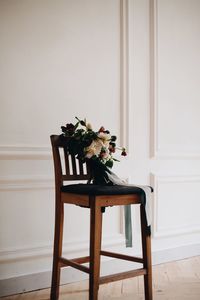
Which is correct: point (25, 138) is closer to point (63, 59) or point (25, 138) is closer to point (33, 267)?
point (63, 59)

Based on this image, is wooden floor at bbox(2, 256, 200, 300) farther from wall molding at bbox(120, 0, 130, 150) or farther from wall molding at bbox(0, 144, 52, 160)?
wall molding at bbox(120, 0, 130, 150)

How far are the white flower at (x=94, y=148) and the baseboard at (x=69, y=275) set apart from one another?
2.87 feet

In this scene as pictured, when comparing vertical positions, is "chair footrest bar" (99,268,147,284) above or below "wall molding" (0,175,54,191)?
below

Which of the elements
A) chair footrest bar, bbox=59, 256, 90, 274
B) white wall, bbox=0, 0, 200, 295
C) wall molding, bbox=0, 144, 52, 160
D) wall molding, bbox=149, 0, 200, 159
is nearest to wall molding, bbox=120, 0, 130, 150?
white wall, bbox=0, 0, 200, 295

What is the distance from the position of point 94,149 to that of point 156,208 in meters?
1.16

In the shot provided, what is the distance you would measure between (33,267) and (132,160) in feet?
3.46

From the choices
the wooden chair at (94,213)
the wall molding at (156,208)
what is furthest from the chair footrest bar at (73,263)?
the wall molding at (156,208)

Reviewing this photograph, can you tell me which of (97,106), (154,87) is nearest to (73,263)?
(97,106)

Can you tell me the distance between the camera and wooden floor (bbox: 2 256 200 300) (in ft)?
7.54

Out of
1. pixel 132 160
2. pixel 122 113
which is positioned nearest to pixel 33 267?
pixel 132 160

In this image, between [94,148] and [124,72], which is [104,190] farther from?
[124,72]

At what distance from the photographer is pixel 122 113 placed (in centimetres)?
288

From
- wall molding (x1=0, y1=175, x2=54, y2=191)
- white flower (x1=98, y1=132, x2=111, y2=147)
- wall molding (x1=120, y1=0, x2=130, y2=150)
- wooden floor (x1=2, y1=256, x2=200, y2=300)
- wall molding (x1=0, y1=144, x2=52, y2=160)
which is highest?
→ wall molding (x1=120, y1=0, x2=130, y2=150)

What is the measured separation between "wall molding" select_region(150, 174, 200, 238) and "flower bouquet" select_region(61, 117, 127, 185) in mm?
918
